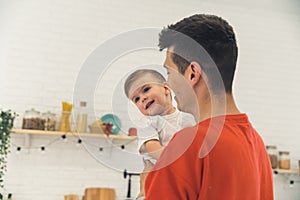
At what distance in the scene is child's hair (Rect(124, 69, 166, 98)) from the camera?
817 millimetres

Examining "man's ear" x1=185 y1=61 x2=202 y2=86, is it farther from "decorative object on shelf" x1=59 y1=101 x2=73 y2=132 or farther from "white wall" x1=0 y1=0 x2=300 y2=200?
"decorative object on shelf" x1=59 y1=101 x2=73 y2=132

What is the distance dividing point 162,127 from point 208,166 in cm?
27

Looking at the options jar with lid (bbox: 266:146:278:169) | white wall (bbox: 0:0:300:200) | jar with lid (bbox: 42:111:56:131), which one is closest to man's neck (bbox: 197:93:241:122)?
white wall (bbox: 0:0:300:200)

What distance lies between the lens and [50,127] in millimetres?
3318

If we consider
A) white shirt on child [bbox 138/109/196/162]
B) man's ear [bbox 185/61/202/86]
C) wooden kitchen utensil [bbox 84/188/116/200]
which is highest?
man's ear [bbox 185/61/202/86]

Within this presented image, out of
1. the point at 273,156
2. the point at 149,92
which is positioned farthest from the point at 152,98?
the point at 273,156

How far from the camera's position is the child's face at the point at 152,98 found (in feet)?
2.95

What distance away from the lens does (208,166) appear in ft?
2.24

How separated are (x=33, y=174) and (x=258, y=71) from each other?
230 cm

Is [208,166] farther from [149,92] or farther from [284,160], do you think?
[284,160]

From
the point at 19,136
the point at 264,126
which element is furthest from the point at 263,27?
the point at 19,136

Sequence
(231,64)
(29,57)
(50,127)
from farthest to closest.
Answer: (29,57) → (50,127) → (231,64)

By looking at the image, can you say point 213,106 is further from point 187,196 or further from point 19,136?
point 19,136

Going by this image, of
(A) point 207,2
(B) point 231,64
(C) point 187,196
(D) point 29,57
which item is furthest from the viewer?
(A) point 207,2
